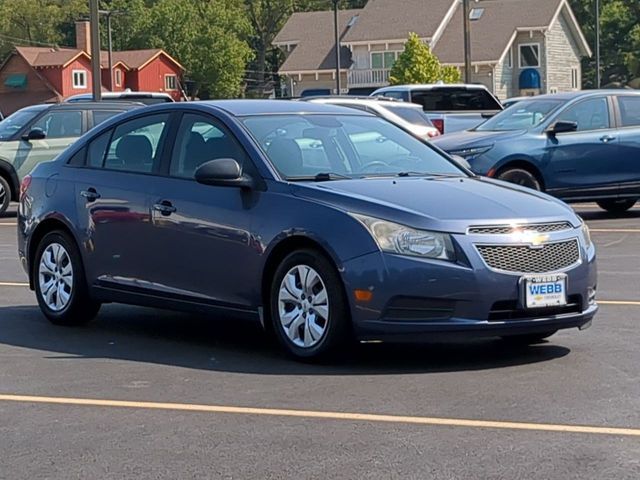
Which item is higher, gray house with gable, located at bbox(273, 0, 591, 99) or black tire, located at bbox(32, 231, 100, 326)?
gray house with gable, located at bbox(273, 0, 591, 99)

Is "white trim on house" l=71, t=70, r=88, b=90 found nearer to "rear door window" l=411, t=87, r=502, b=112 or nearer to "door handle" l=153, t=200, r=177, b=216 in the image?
"rear door window" l=411, t=87, r=502, b=112

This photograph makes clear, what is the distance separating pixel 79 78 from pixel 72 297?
7740 cm

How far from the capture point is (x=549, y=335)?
27.6 ft

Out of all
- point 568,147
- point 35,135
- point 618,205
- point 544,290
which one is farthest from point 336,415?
point 35,135

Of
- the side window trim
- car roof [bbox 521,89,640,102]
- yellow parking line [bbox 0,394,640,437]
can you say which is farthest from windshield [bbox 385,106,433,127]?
yellow parking line [bbox 0,394,640,437]

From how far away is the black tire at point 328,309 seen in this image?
7723 millimetres

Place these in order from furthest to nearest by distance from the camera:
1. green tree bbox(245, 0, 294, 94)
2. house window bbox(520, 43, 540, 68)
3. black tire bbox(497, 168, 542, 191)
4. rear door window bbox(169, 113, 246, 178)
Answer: green tree bbox(245, 0, 294, 94), house window bbox(520, 43, 540, 68), black tire bbox(497, 168, 542, 191), rear door window bbox(169, 113, 246, 178)

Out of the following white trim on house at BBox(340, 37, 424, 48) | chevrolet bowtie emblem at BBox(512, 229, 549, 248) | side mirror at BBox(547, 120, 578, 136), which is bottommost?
chevrolet bowtie emblem at BBox(512, 229, 549, 248)

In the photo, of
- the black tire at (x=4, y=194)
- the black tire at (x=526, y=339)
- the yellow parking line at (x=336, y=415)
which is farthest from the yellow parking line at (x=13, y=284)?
the black tire at (x=4, y=194)

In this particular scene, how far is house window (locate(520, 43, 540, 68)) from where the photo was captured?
239ft

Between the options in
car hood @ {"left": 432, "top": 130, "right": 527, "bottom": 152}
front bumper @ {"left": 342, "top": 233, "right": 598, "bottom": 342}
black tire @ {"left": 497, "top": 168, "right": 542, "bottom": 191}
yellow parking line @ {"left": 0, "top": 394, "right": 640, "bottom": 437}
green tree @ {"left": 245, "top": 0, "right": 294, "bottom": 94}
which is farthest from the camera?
green tree @ {"left": 245, "top": 0, "right": 294, "bottom": 94}

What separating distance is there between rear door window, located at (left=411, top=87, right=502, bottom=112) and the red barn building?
180ft

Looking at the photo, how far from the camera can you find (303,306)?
7.92 m

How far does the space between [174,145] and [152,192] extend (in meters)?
0.36
